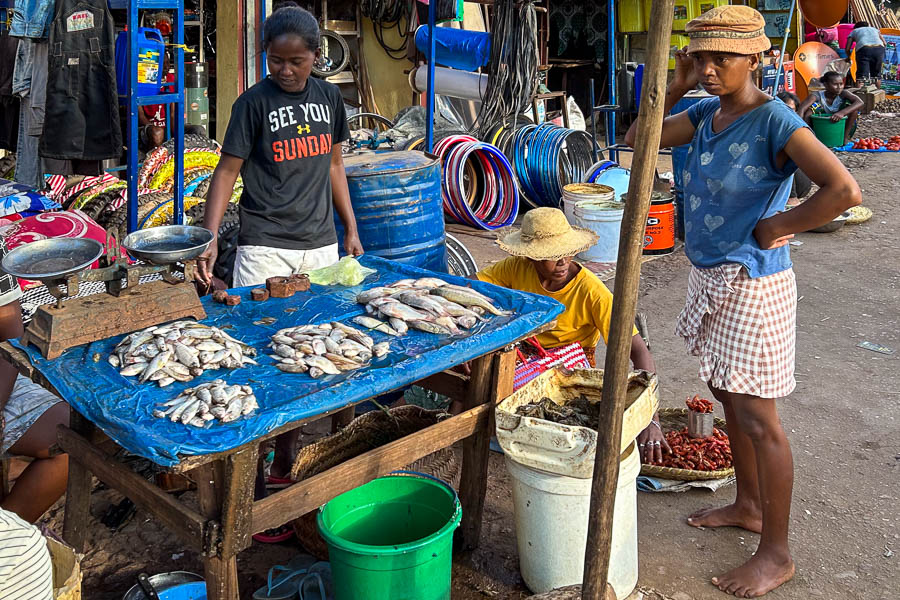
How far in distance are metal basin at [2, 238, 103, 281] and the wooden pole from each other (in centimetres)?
→ 190

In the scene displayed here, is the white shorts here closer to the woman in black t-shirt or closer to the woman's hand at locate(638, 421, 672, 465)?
the woman in black t-shirt

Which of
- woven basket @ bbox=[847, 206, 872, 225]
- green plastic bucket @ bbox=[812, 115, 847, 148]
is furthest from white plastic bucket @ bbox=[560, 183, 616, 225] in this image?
green plastic bucket @ bbox=[812, 115, 847, 148]

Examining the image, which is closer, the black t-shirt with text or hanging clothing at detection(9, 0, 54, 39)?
the black t-shirt with text

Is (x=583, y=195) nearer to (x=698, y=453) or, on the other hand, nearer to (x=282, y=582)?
(x=698, y=453)

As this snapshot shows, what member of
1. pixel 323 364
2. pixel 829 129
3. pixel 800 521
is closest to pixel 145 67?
pixel 323 364

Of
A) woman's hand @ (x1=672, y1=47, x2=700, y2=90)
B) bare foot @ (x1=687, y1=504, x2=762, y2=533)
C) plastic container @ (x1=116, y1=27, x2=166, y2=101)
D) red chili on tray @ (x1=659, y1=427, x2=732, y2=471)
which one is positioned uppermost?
woman's hand @ (x1=672, y1=47, x2=700, y2=90)

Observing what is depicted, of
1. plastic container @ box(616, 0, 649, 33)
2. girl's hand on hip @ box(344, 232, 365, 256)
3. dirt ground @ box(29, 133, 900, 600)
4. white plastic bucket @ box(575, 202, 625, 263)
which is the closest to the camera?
dirt ground @ box(29, 133, 900, 600)

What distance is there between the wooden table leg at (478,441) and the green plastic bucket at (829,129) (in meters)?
12.4

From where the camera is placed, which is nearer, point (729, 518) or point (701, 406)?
point (729, 518)

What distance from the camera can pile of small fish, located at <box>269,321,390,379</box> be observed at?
298 centimetres

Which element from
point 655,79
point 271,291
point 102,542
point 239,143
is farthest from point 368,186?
point 655,79

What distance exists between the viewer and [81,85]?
648cm

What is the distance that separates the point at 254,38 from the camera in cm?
998

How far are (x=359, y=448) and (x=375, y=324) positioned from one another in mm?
717
